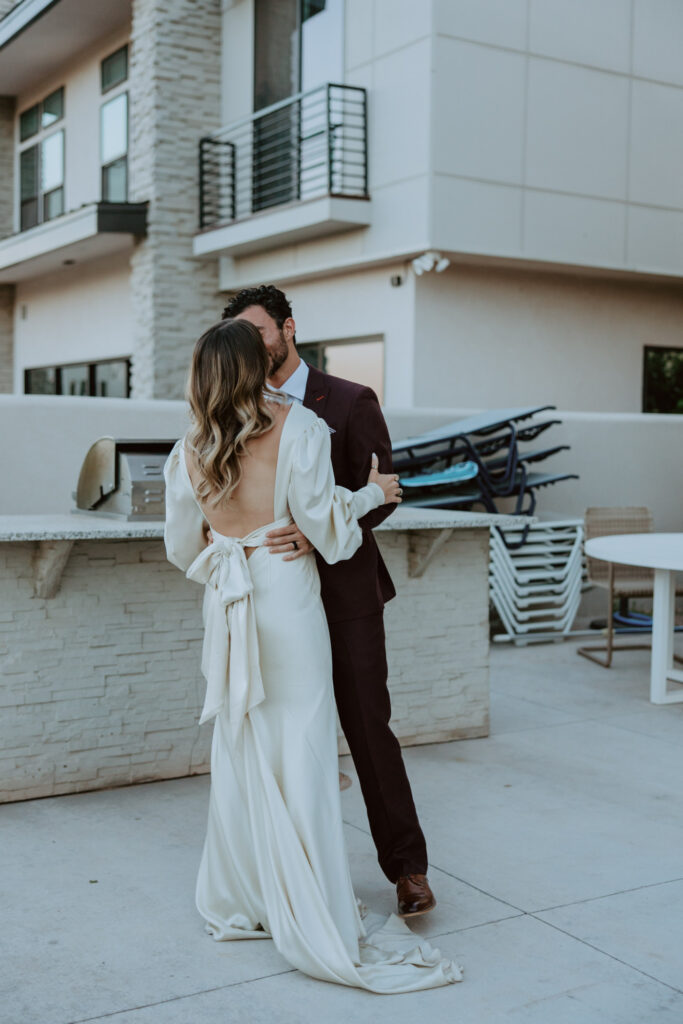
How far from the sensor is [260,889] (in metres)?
3.54

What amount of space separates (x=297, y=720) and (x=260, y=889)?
1.86 feet

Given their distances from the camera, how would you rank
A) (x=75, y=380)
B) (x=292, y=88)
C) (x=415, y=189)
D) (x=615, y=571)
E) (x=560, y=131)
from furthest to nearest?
1. (x=75, y=380)
2. (x=292, y=88)
3. (x=560, y=131)
4. (x=415, y=189)
5. (x=615, y=571)

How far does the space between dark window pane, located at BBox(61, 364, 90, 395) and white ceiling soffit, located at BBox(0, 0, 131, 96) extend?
485 centimetres

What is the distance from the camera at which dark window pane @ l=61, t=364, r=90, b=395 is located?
18141 millimetres

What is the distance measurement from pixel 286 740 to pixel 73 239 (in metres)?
13.5

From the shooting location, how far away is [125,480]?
17.1 feet

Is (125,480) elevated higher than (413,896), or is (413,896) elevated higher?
(125,480)

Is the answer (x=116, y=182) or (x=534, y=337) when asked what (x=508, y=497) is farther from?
(x=116, y=182)

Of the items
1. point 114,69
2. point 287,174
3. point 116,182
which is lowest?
point 287,174

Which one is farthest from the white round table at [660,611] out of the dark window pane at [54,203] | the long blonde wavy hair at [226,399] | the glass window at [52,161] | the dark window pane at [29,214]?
the dark window pane at [29,214]

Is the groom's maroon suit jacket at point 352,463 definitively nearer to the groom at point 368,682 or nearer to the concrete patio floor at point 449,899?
the groom at point 368,682

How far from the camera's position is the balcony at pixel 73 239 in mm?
14555

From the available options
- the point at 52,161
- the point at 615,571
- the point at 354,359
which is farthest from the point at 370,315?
the point at 52,161

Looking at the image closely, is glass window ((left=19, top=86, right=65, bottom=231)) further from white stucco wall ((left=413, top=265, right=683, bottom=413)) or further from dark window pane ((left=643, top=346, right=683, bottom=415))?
dark window pane ((left=643, top=346, right=683, bottom=415))
